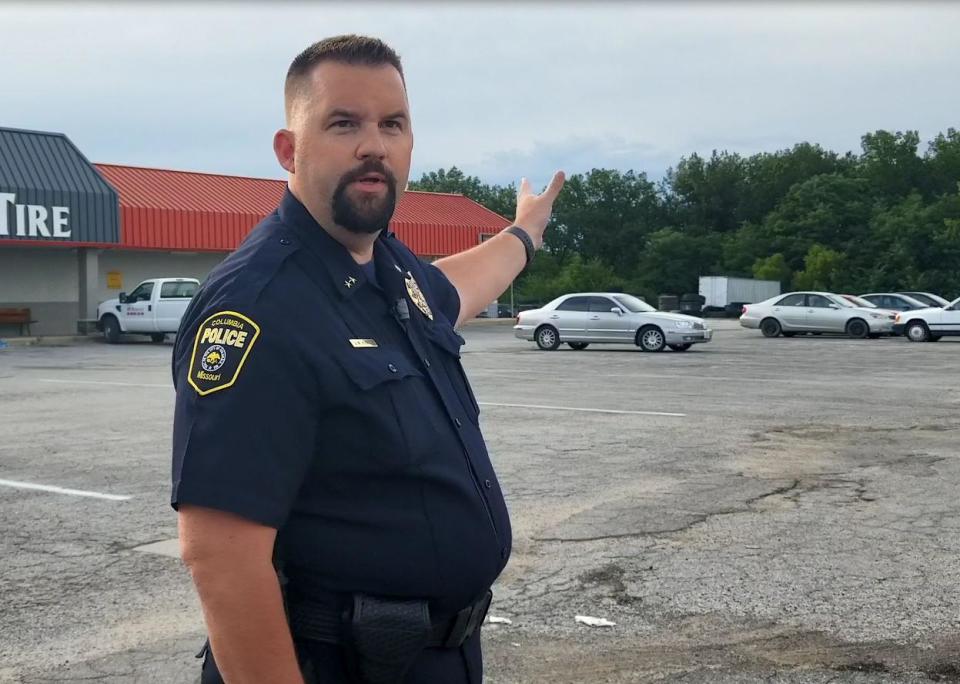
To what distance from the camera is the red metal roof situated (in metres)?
33.7

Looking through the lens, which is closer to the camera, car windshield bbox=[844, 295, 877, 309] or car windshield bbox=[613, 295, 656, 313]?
car windshield bbox=[613, 295, 656, 313]

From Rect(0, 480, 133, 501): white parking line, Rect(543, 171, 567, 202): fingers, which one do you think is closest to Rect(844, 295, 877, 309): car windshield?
Rect(0, 480, 133, 501): white parking line

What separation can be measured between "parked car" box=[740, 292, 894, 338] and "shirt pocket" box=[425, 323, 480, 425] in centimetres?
3102

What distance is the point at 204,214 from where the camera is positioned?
116 ft

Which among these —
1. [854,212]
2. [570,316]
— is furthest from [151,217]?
[854,212]

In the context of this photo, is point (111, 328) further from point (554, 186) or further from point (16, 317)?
point (554, 186)

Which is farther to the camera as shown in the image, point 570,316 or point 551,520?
point 570,316

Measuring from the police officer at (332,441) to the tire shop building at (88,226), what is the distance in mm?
29866

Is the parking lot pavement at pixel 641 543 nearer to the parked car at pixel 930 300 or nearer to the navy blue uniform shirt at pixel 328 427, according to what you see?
the navy blue uniform shirt at pixel 328 427

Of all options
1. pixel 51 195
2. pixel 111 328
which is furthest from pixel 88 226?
pixel 111 328

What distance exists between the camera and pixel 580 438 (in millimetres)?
10570

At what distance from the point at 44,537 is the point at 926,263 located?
69879 millimetres

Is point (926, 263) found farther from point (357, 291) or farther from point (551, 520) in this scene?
point (357, 291)

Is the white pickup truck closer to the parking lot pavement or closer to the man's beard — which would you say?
the parking lot pavement
